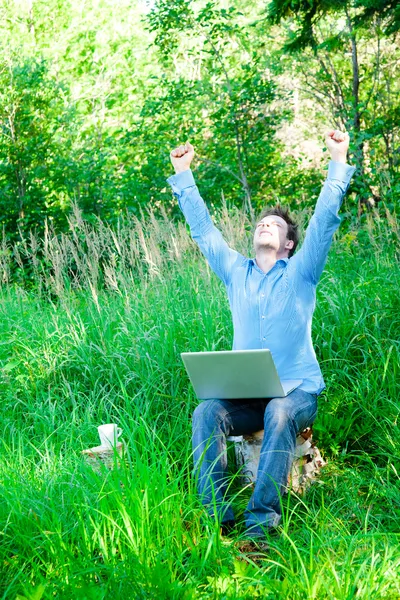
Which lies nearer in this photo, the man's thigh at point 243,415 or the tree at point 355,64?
the man's thigh at point 243,415

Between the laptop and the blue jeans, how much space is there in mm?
47

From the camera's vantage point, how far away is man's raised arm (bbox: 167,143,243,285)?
133 inches

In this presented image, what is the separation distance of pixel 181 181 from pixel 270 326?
0.76m

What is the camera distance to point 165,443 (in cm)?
362

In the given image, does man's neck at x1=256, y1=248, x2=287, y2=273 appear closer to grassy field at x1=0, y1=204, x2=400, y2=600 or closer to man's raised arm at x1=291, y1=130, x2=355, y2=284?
man's raised arm at x1=291, y1=130, x2=355, y2=284

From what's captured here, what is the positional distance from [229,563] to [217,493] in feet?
1.22

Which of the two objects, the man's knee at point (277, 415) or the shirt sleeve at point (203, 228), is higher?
the shirt sleeve at point (203, 228)

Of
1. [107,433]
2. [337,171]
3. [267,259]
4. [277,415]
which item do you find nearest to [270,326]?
[267,259]

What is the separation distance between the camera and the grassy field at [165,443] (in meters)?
2.33

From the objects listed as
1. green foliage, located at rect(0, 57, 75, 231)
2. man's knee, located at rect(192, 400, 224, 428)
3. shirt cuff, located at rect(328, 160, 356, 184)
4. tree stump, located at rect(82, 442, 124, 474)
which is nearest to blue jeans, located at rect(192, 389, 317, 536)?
man's knee, located at rect(192, 400, 224, 428)

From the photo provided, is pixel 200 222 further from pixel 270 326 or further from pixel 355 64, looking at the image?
pixel 355 64

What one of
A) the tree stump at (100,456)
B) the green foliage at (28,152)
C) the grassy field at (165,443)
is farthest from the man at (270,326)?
the green foliage at (28,152)

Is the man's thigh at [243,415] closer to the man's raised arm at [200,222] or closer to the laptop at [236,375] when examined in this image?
the laptop at [236,375]

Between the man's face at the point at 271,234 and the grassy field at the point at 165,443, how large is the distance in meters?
0.73
